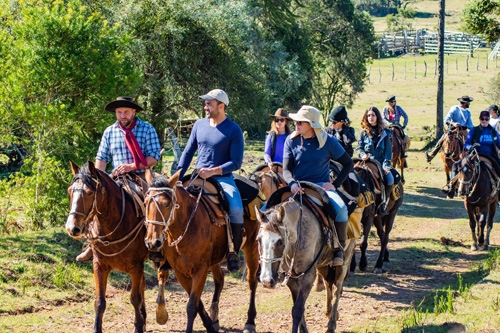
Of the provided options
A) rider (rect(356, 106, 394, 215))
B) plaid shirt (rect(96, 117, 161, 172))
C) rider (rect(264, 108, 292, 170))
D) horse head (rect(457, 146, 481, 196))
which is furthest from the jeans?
horse head (rect(457, 146, 481, 196))

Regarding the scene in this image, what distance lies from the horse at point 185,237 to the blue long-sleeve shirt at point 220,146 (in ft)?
1.93

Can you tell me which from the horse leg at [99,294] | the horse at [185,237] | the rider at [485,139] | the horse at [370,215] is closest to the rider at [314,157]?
the horse at [185,237]

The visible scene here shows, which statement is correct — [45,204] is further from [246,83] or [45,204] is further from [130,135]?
[246,83]

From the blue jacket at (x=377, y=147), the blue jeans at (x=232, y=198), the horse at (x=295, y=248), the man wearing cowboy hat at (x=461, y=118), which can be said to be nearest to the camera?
the horse at (x=295, y=248)

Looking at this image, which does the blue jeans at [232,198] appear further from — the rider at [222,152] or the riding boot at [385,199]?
the riding boot at [385,199]

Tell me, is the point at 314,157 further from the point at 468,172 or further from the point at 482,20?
the point at 482,20

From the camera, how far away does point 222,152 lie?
910 cm

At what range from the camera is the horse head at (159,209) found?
25.5 ft

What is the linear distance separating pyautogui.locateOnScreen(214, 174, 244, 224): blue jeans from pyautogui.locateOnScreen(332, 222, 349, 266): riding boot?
1.29 metres

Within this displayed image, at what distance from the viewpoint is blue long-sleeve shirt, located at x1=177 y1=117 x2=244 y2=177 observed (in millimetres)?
9031

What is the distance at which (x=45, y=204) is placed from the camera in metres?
12.8

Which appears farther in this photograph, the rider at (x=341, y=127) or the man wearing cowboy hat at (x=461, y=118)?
the man wearing cowboy hat at (x=461, y=118)

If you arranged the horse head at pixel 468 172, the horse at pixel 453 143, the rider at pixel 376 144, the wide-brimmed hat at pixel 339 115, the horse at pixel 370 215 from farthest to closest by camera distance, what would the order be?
the horse at pixel 453 143 < the horse head at pixel 468 172 < the rider at pixel 376 144 < the horse at pixel 370 215 < the wide-brimmed hat at pixel 339 115

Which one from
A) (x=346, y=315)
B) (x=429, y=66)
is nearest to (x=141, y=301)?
(x=346, y=315)
